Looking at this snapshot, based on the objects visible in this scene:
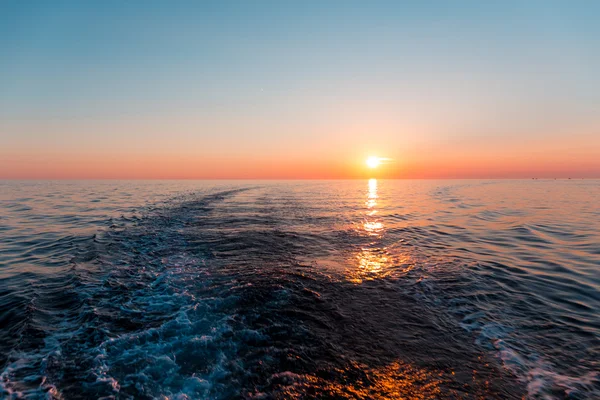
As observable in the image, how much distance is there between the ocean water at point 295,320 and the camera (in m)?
4.84

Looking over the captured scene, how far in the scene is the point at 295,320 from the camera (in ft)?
22.6

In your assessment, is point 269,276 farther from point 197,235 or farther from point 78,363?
point 197,235

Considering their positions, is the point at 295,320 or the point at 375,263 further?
the point at 375,263

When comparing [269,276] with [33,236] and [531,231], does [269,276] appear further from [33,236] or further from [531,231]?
[531,231]

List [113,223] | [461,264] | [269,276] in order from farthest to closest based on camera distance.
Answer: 1. [113,223]
2. [461,264]
3. [269,276]

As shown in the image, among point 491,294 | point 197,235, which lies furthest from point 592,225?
point 197,235

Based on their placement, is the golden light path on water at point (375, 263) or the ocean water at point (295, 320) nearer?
the ocean water at point (295, 320)

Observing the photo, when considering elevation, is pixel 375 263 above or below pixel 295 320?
below

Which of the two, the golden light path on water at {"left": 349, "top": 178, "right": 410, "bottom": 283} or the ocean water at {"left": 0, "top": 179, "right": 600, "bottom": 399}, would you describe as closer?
the ocean water at {"left": 0, "top": 179, "right": 600, "bottom": 399}

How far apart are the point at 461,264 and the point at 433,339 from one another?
23.0 feet

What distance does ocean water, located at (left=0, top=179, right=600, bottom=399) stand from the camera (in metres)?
4.84

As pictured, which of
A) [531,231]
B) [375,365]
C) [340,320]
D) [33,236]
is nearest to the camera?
[375,365]

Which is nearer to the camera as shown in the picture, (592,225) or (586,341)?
(586,341)

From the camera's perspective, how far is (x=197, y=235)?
56.1 ft
